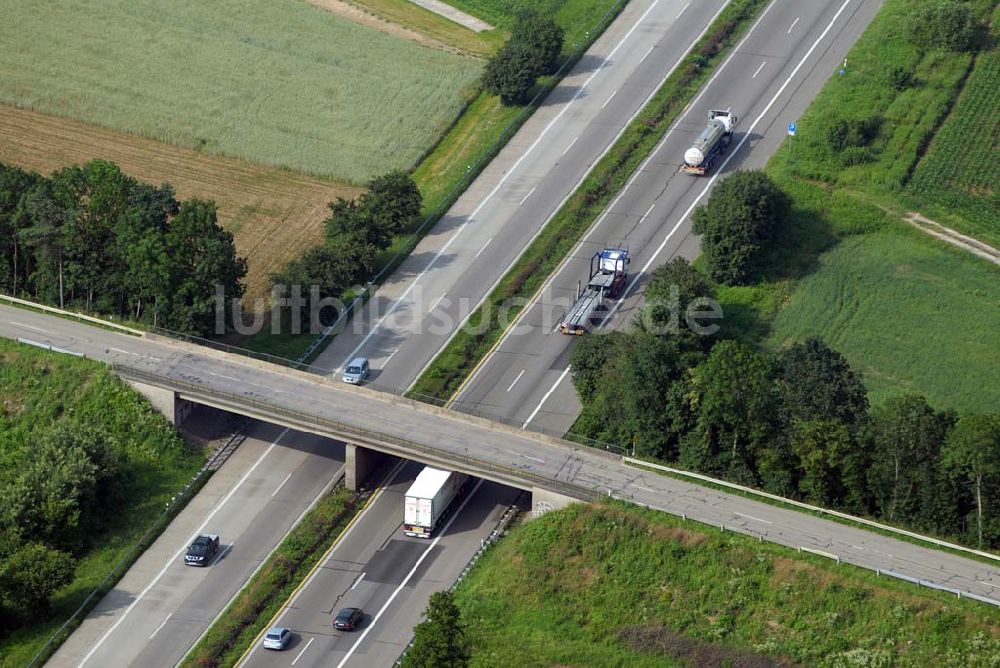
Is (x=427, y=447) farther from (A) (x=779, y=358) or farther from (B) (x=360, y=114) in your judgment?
(B) (x=360, y=114)

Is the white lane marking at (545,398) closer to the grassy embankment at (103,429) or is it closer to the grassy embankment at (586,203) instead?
the grassy embankment at (586,203)

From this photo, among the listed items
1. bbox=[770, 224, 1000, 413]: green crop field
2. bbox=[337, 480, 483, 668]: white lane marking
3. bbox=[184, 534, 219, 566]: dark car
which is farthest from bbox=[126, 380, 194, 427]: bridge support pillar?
bbox=[770, 224, 1000, 413]: green crop field

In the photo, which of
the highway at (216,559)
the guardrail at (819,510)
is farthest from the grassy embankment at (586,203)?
the guardrail at (819,510)

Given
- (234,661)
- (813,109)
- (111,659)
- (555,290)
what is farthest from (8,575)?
(813,109)

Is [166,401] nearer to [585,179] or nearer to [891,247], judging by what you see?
[585,179]

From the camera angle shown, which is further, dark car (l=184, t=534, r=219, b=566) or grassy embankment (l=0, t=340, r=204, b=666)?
grassy embankment (l=0, t=340, r=204, b=666)

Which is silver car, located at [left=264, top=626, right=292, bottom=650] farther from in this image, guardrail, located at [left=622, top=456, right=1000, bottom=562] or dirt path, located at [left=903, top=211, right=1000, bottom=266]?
dirt path, located at [left=903, top=211, right=1000, bottom=266]
